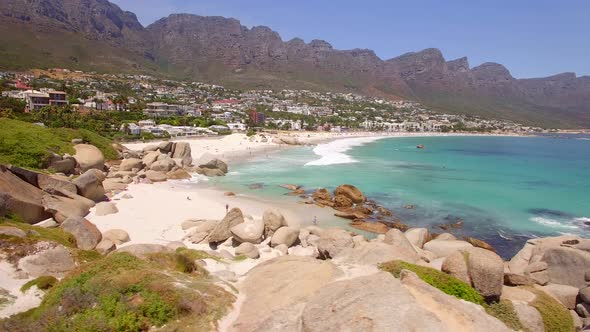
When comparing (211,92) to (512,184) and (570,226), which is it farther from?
(570,226)

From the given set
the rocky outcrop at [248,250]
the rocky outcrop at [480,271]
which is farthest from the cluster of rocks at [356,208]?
the rocky outcrop at [480,271]

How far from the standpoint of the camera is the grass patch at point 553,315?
9914 millimetres

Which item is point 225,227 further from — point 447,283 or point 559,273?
point 559,273

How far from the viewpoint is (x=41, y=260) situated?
35.9 ft

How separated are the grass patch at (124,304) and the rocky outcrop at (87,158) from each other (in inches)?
891

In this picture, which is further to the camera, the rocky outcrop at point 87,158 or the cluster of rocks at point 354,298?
the rocky outcrop at point 87,158

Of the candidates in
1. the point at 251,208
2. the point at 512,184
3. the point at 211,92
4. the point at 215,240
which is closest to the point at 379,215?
the point at 251,208

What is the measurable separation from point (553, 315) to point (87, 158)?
31.4m

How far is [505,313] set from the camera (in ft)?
31.9

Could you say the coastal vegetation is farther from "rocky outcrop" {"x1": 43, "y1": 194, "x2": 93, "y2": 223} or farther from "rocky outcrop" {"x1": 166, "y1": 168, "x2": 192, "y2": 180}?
"rocky outcrop" {"x1": 166, "y1": 168, "x2": 192, "y2": 180}

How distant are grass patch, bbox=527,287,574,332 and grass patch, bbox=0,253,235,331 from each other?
8.48 metres

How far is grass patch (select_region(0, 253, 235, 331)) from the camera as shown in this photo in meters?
7.51

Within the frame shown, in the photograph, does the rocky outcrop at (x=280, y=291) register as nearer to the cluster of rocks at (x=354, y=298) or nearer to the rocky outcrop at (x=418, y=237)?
the cluster of rocks at (x=354, y=298)

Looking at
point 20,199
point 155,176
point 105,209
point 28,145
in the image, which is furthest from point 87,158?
point 20,199
